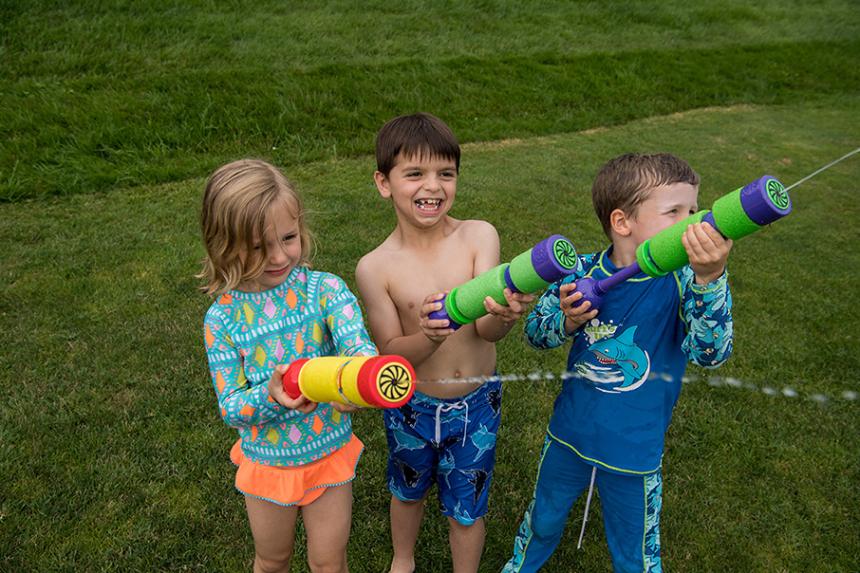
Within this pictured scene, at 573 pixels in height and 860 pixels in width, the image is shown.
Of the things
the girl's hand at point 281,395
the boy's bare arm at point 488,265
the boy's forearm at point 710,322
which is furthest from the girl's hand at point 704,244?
the girl's hand at point 281,395

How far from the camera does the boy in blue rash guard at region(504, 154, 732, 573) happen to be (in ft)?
7.96

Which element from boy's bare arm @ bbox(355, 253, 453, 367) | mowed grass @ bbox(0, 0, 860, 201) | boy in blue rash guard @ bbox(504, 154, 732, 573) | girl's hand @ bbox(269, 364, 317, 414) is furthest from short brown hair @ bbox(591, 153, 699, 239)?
mowed grass @ bbox(0, 0, 860, 201)

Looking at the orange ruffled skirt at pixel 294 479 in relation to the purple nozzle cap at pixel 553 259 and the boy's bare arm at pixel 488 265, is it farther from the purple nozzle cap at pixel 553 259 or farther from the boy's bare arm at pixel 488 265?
the purple nozzle cap at pixel 553 259

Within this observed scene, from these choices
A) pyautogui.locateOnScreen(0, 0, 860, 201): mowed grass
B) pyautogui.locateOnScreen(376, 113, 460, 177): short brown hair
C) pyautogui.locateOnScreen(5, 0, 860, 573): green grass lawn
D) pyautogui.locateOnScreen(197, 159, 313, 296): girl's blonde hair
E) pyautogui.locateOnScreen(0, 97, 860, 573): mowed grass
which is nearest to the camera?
pyautogui.locateOnScreen(197, 159, 313, 296): girl's blonde hair

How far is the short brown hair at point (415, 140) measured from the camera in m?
2.64

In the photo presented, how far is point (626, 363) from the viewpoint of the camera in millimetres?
2467

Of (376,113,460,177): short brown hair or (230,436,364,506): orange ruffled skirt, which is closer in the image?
(230,436,364,506): orange ruffled skirt

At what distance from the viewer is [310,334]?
2.42 meters

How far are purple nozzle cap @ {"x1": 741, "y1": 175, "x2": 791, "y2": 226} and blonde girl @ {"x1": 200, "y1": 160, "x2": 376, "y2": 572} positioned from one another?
121 centimetres

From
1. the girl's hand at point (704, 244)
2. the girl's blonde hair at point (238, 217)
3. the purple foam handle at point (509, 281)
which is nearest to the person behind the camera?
the girl's hand at point (704, 244)

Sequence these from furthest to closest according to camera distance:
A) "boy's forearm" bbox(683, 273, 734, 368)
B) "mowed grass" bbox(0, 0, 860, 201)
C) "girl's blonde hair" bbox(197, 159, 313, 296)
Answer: "mowed grass" bbox(0, 0, 860, 201)
"girl's blonde hair" bbox(197, 159, 313, 296)
"boy's forearm" bbox(683, 273, 734, 368)

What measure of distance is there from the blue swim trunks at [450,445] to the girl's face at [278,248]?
765mm

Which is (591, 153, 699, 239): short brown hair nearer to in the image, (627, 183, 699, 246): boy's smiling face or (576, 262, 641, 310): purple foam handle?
(627, 183, 699, 246): boy's smiling face

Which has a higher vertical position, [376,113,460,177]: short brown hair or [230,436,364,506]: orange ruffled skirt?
[376,113,460,177]: short brown hair
